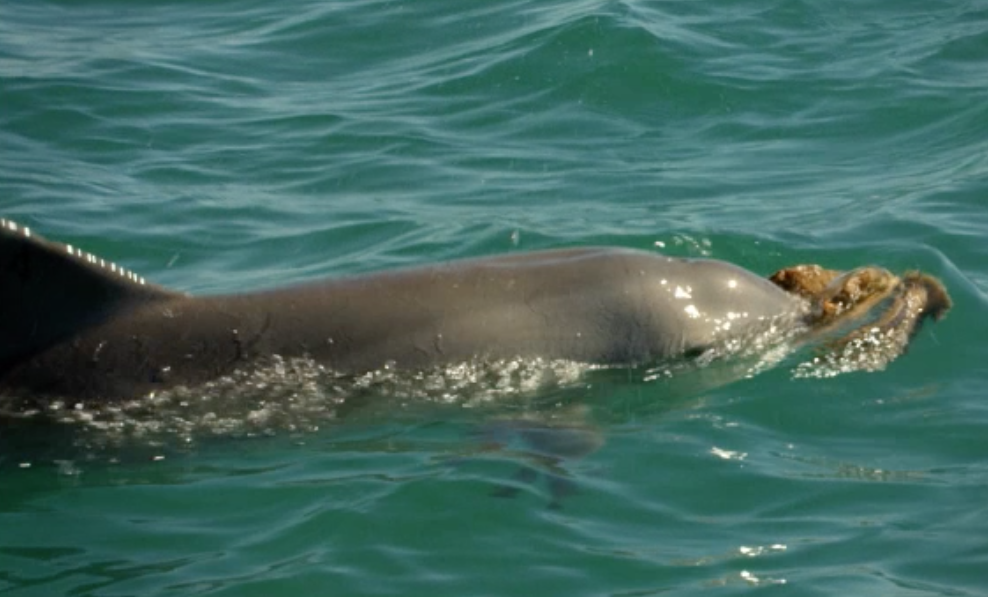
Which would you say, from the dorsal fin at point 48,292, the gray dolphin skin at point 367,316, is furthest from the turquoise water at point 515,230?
the dorsal fin at point 48,292

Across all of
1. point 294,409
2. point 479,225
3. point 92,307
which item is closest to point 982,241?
point 479,225

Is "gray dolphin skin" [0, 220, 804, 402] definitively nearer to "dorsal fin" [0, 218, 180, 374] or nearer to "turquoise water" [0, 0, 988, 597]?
"dorsal fin" [0, 218, 180, 374]

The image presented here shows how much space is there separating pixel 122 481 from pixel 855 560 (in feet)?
11.8

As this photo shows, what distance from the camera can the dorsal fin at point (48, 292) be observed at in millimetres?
9359

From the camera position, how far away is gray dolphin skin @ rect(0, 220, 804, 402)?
9570 millimetres

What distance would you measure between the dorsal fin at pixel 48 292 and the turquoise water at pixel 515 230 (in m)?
0.49

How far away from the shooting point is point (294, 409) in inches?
389

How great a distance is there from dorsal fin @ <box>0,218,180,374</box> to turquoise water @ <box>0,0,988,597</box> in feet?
1.62

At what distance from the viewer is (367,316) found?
10.2m

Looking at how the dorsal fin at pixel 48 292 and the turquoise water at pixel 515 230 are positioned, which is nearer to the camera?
the turquoise water at pixel 515 230

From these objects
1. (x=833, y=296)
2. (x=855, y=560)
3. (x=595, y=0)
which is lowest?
(x=855, y=560)

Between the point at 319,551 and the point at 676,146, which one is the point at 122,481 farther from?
the point at 676,146

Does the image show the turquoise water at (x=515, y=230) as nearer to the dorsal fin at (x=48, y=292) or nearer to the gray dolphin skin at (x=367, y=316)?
the gray dolphin skin at (x=367, y=316)

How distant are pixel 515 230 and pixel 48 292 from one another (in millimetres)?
5087
